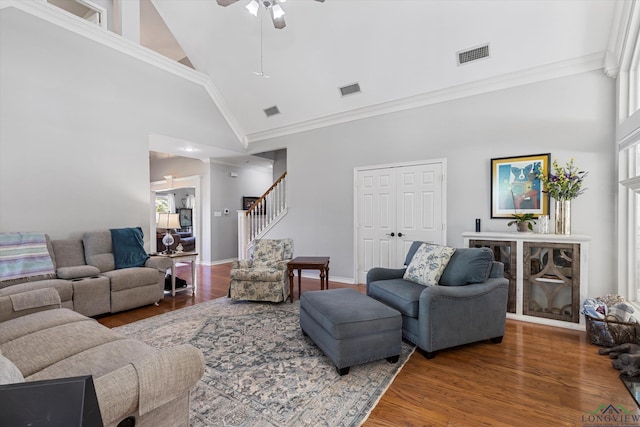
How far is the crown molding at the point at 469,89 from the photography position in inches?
139

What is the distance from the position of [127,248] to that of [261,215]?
293cm

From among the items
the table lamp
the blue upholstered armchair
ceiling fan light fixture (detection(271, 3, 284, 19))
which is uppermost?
ceiling fan light fixture (detection(271, 3, 284, 19))

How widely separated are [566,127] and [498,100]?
2.88 feet

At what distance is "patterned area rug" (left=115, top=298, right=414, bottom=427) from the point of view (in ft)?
6.14

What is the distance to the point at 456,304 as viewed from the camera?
2635mm

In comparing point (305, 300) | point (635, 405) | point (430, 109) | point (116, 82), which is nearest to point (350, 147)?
point (430, 109)

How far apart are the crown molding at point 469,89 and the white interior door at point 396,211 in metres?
0.99

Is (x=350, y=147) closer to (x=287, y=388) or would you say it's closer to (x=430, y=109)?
(x=430, y=109)

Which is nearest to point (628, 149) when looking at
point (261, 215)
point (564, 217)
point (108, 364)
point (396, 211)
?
point (564, 217)

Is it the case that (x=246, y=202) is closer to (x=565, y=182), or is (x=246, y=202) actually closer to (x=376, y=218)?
(x=376, y=218)

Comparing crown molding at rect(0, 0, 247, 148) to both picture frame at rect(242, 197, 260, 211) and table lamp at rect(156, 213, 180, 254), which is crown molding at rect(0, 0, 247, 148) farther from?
picture frame at rect(242, 197, 260, 211)

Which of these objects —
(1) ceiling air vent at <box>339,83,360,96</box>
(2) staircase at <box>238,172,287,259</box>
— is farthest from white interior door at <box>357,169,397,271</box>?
(2) staircase at <box>238,172,287,259</box>

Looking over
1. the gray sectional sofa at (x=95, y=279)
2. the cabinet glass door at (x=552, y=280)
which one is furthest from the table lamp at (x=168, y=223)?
the cabinet glass door at (x=552, y=280)

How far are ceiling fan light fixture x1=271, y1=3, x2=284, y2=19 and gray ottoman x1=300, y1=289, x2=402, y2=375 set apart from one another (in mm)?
3046
